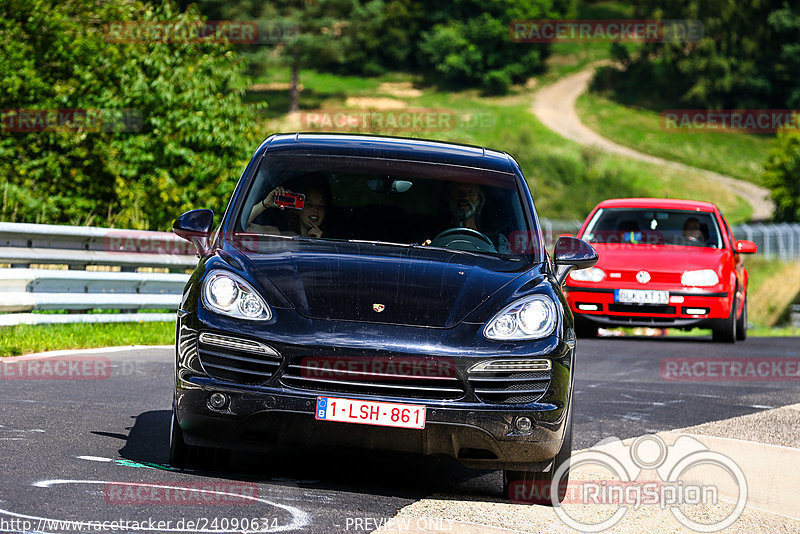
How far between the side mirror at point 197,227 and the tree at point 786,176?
214 feet

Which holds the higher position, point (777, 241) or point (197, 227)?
point (197, 227)

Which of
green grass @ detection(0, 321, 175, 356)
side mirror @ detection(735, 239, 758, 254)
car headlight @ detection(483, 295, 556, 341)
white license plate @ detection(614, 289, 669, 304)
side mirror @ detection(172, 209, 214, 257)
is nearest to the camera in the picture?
car headlight @ detection(483, 295, 556, 341)

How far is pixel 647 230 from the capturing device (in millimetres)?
15867

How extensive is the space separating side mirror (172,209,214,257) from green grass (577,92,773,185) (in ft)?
255

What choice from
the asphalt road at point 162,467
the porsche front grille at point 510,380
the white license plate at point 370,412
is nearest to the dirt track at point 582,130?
the asphalt road at point 162,467

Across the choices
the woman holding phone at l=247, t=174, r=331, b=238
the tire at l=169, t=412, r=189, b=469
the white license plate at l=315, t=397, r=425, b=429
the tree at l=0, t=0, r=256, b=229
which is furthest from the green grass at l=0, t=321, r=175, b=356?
the tree at l=0, t=0, r=256, b=229

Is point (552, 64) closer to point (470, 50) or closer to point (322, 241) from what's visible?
point (470, 50)

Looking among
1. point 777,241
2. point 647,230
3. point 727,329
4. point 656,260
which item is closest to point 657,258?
point 656,260

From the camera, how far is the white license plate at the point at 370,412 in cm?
538

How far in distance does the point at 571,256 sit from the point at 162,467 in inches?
92.9

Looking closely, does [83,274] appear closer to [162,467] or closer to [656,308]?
[162,467]

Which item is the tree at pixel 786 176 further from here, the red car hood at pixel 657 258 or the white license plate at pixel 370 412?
the white license plate at pixel 370 412

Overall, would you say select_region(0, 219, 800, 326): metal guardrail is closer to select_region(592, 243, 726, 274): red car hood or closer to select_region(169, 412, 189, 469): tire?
select_region(592, 243, 726, 274): red car hood

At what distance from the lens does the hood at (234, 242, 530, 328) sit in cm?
557
